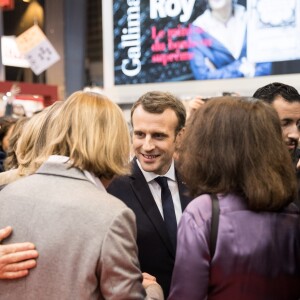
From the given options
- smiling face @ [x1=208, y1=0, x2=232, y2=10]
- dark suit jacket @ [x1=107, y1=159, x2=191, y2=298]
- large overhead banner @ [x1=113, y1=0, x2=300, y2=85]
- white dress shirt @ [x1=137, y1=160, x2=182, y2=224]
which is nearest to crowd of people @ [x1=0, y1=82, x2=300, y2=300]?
dark suit jacket @ [x1=107, y1=159, x2=191, y2=298]

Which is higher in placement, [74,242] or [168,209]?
[74,242]

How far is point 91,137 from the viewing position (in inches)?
64.2

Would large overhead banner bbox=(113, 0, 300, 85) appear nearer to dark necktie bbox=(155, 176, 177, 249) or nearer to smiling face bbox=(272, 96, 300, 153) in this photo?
smiling face bbox=(272, 96, 300, 153)

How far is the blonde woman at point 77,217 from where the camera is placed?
4.86ft

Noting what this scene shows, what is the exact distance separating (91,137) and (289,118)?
1.12 m

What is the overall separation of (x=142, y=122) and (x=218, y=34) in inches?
53.7

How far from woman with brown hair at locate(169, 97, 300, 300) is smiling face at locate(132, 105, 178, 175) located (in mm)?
806

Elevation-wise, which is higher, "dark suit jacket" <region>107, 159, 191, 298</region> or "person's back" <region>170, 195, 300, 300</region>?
"person's back" <region>170, 195, 300, 300</region>

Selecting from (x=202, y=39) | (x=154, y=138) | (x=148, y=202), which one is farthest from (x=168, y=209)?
(x=202, y=39)

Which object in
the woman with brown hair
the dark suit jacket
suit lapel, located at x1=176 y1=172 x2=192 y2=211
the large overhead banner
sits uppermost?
the large overhead banner

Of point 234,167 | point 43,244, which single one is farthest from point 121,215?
point 234,167

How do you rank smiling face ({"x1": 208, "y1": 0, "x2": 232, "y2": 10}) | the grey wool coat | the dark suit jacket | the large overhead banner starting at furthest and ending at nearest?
smiling face ({"x1": 208, "y1": 0, "x2": 232, "y2": 10}), the large overhead banner, the dark suit jacket, the grey wool coat

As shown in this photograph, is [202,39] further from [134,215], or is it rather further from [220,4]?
Result: [134,215]

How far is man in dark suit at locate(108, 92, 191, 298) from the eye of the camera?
2.20 metres
